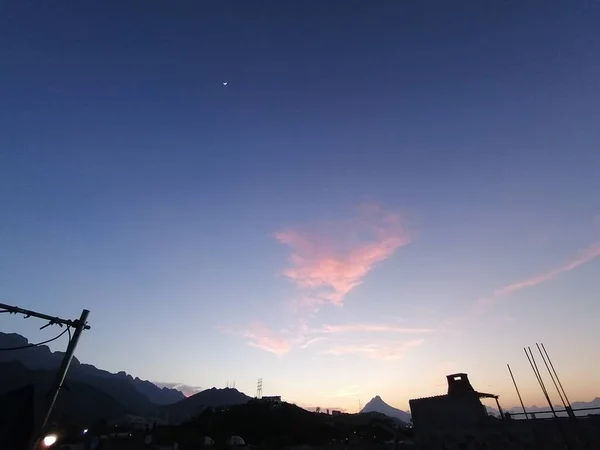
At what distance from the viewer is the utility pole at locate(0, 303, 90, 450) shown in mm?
9922

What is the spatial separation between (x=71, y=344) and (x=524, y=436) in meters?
34.5

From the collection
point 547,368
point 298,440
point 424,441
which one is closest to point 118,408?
point 298,440

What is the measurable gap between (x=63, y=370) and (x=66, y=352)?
52 centimetres

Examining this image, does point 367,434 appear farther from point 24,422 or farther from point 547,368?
point 24,422

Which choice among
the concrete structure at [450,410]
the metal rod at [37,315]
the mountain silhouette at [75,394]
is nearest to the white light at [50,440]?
the metal rod at [37,315]

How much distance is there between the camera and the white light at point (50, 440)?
10.4 meters

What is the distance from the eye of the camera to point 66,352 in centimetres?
1077

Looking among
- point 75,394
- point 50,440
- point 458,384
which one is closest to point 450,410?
point 458,384

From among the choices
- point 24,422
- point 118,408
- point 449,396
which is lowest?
point 24,422

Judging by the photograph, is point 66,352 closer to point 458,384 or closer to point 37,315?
point 37,315

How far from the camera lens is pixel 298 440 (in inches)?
2421

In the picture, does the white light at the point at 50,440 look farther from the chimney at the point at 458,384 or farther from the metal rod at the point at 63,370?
the chimney at the point at 458,384

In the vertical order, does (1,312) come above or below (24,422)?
above

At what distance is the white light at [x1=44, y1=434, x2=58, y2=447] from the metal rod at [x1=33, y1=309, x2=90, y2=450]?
1.36 feet
